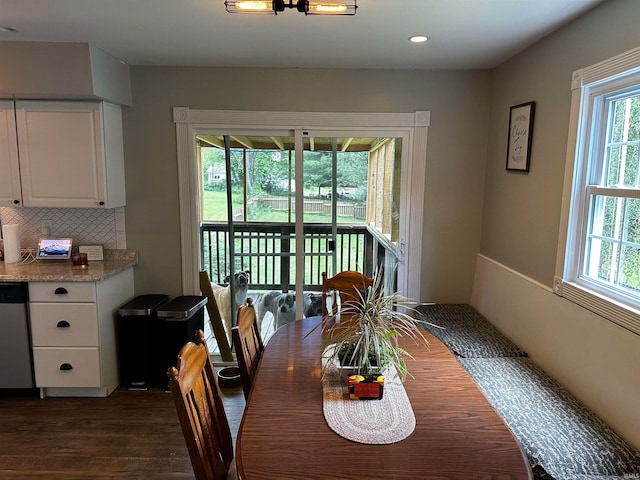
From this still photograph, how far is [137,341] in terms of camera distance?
10.7 ft

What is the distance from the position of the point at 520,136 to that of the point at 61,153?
331cm

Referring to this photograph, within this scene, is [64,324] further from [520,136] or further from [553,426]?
[520,136]

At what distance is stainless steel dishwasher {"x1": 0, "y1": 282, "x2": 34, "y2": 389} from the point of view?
9.86 ft

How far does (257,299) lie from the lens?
392 cm

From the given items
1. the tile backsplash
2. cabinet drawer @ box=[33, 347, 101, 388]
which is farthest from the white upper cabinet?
cabinet drawer @ box=[33, 347, 101, 388]

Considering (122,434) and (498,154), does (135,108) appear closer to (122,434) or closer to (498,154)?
(122,434)

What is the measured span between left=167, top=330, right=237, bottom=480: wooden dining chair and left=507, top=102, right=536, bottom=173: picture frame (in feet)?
7.81

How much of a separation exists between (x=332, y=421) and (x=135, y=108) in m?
3.00

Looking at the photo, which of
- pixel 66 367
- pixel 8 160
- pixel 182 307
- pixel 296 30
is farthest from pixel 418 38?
pixel 66 367

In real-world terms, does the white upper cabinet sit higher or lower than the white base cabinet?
higher

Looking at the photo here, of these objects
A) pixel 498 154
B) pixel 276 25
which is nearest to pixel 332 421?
pixel 276 25

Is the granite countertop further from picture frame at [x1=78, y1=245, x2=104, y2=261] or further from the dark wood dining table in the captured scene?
the dark wood dining table

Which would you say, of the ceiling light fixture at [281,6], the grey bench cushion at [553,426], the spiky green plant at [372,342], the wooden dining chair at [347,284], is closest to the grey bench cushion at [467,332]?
the grey bench cushion at [553,426]

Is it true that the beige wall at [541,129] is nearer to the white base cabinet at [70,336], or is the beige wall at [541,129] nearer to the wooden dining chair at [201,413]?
the wooden dining chair at [201,413]
